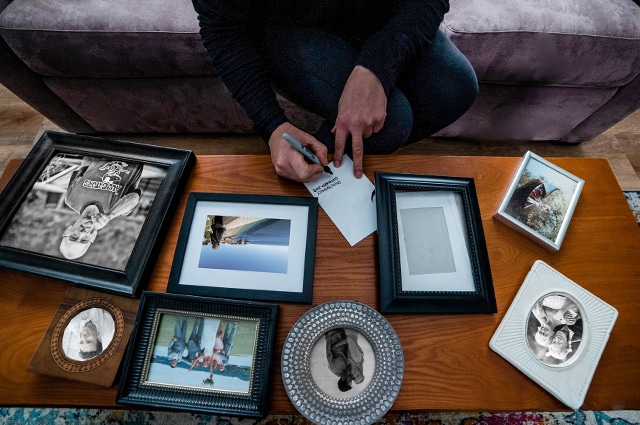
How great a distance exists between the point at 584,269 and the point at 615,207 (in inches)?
7.4

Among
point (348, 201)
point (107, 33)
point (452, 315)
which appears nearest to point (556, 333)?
point (452, 315)

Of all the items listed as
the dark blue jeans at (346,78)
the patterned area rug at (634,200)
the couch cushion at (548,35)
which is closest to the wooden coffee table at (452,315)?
the dark blue jeans at (346,78)

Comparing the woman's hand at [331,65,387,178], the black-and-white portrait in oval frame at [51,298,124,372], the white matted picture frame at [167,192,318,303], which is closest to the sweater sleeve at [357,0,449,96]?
the woman's hand at [331,65,387,178]

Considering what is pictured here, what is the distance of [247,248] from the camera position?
0.75 m

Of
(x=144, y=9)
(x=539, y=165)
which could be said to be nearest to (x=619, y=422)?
(x=539, y=165)

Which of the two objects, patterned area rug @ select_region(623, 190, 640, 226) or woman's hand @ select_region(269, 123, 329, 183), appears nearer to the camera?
woman's hand @ select_region(269, 123, 329, 183)

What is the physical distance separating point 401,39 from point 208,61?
616mm

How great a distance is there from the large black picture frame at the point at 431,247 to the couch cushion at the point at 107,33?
0.77m

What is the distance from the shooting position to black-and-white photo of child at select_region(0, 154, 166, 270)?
2.40 feet

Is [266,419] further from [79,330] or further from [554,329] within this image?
[554,329]

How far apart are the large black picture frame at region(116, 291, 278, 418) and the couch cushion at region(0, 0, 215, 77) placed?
0.79m

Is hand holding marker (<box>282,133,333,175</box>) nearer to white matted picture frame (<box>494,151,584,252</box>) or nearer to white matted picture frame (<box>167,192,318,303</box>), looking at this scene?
white matted picture frame (<box>167,192,318,303</box>)

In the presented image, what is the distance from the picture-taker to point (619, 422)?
3.27 feet

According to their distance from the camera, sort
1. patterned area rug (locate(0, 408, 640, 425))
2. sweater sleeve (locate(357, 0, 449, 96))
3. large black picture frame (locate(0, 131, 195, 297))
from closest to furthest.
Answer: large black picture frame (locate(0, 131, 195, 297)) < sweater sleeve (locate(357, 0, 449, 96)) < patterned area rug (locate(0, 408, 640, 425))
